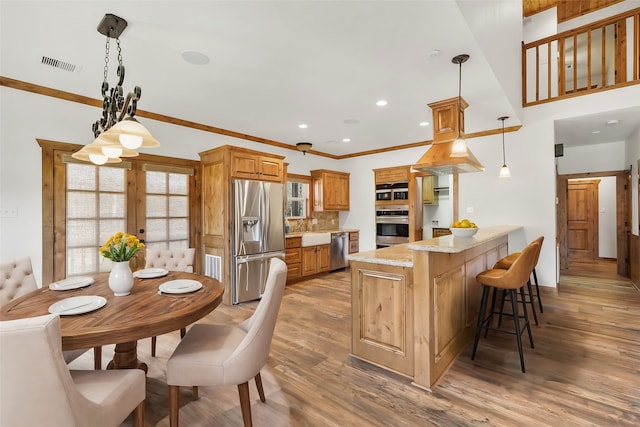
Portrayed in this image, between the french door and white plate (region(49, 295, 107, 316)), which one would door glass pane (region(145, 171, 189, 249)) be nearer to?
the french door

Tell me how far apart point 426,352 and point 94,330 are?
6.77ft

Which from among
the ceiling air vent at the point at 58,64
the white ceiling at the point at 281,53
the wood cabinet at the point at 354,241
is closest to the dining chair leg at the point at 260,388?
the white ceiling at the point at 281,53

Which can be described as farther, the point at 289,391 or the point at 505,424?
the point at 289,391

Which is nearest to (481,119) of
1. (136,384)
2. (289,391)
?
(289,391)

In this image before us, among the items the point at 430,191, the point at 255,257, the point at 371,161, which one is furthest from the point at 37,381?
the point at 430,191

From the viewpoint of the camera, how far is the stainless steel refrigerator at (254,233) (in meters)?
4.19

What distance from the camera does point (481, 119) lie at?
448 cm

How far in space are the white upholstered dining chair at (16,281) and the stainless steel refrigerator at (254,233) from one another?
2.07m

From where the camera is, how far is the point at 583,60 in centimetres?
640

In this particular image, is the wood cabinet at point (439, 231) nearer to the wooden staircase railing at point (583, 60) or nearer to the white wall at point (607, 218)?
the wooden staircase railing at point (583, 60)

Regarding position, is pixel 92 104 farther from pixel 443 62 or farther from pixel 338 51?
pixel 443 62

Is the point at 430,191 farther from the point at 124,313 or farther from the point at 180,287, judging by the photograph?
the point at 124,313

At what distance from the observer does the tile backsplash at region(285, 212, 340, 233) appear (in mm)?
6379

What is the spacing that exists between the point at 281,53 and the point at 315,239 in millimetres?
3761
